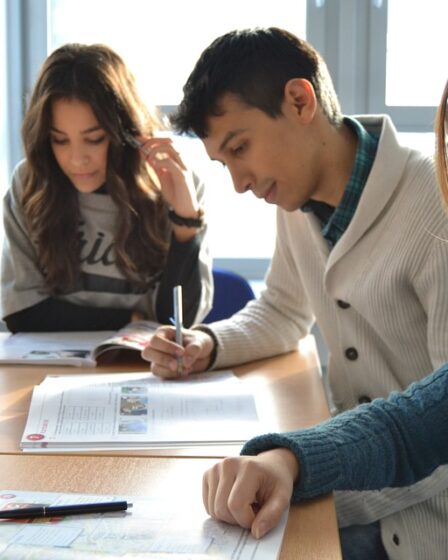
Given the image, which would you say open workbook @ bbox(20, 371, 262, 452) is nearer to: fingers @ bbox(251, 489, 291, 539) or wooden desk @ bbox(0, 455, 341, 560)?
wooden desk @ bbox(0, 455, 341, 560)

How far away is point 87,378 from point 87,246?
0.61m

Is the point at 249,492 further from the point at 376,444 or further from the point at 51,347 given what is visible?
the point at 51,347

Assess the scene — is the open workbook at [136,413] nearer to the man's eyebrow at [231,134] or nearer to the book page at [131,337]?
the book page at [131,337]

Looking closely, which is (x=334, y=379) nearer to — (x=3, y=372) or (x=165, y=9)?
(x=3, y=372)

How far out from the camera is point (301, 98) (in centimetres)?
167

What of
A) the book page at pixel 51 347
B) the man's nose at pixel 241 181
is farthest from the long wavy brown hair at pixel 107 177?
the man's nose at pixel 241 181

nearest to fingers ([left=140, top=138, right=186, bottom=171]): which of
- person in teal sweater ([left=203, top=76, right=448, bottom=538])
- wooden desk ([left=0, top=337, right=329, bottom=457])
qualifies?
wooden desk ([left=0, top=337, right=329, bottom=457])

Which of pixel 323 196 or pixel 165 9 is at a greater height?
pixel 165 9

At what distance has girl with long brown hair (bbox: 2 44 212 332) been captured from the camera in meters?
2.12

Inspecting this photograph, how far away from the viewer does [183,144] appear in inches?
127

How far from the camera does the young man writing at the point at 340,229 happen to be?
1458mm

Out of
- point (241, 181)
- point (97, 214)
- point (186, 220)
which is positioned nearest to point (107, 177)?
point (97, 214)

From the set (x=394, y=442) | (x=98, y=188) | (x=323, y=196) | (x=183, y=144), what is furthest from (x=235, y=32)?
(x=183, y=144)

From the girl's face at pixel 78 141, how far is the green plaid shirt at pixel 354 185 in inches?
25.0
